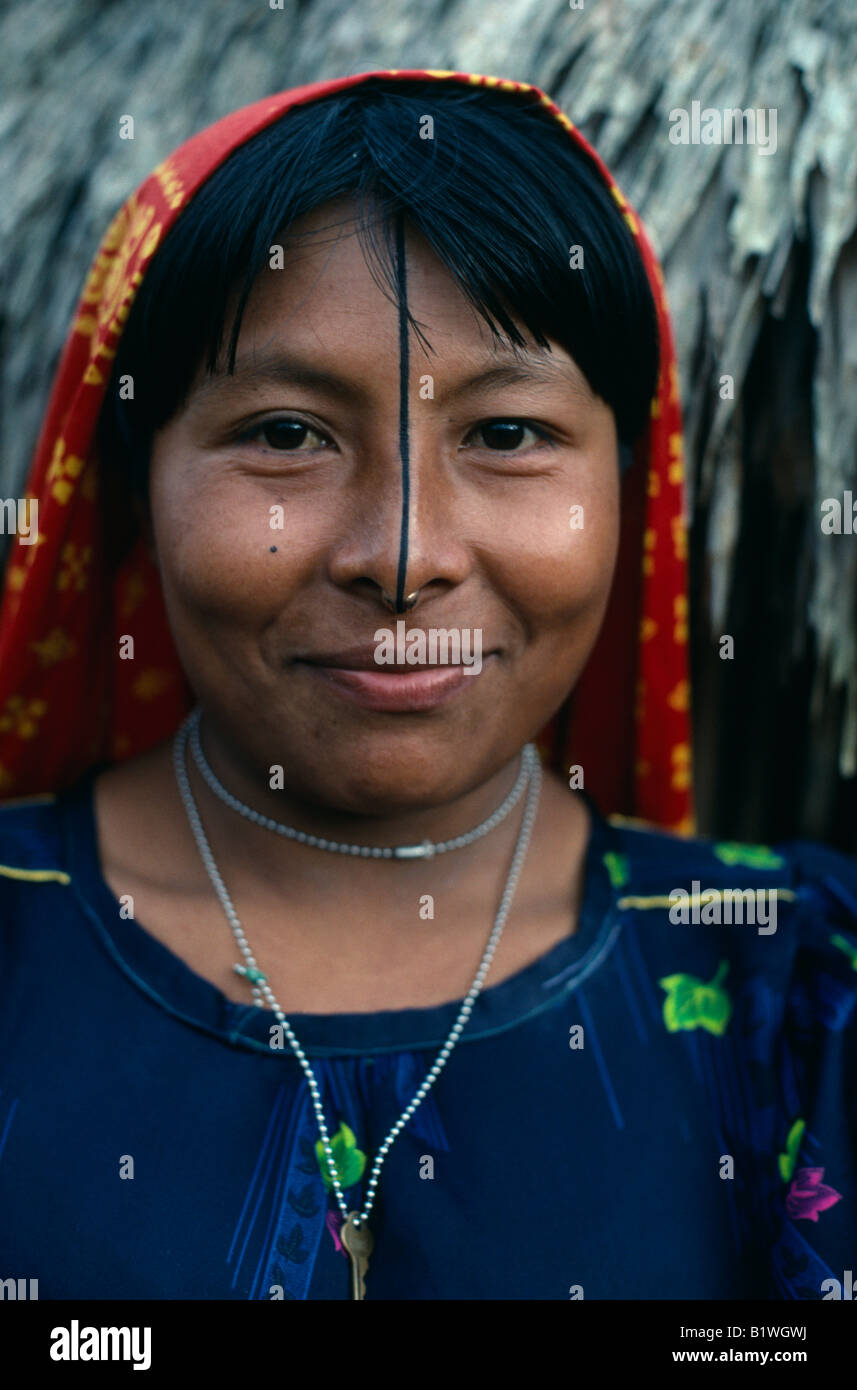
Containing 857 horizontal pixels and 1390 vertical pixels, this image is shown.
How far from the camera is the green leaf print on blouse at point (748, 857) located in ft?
5.44

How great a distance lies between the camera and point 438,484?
129 centimetres

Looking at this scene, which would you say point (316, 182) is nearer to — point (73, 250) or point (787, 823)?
point (73, 250)

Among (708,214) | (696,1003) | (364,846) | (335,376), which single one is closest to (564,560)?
(335,376)

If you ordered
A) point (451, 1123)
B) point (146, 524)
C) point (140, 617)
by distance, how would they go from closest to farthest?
point (451, 1123), point (146, 524), point (140, 617)

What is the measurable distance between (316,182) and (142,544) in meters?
0.63

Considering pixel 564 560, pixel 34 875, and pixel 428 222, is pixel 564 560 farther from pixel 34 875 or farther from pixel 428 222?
pixel 34 875

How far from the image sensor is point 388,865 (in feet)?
4.90

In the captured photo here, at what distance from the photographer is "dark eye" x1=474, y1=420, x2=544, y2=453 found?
1336mm

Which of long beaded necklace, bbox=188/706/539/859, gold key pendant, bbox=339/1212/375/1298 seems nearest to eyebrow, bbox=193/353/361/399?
long beaded necklace, bbox=188/706/539/859

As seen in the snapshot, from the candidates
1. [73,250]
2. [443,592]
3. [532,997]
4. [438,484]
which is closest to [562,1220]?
[532,997]

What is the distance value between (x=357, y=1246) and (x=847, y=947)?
27.3 inches

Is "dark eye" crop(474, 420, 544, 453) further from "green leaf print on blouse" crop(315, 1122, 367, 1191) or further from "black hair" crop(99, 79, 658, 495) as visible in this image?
"green leaf print on blouse" crop(315, 1122, 367, 1191)

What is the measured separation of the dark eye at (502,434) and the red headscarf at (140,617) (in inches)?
12.9

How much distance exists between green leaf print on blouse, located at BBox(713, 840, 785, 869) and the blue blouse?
13 cm
